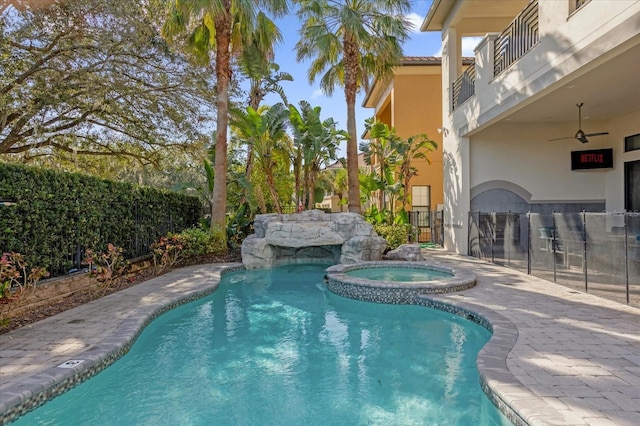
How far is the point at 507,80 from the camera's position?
1024cm

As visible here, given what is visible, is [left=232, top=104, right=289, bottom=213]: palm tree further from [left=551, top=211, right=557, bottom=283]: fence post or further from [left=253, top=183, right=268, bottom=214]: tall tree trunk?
[left=551, top=211, right=557, bottom=283]: fence post

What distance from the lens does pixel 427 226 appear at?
65.1ft

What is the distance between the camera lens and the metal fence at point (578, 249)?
6.68 m

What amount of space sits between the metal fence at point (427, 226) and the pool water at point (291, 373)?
1049cm

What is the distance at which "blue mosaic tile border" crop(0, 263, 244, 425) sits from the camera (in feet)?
12.3

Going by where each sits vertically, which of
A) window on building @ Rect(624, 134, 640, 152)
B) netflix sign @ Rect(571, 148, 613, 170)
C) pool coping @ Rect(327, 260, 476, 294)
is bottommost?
pool coping @ Rect(327, 260, 476, 294)

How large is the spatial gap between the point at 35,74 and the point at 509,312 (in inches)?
558

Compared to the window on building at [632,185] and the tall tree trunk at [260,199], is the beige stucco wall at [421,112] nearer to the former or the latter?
the tall tree trunk at [260,199]

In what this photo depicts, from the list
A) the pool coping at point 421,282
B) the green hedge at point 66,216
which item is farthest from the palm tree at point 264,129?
the pool coping at point 421,282

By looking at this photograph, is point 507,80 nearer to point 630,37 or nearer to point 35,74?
point 630,37

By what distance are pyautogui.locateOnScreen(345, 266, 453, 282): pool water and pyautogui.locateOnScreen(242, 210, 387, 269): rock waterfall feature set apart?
4.65 ft

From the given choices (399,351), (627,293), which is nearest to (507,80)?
(627,293)

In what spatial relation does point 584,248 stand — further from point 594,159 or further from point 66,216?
point 66,216

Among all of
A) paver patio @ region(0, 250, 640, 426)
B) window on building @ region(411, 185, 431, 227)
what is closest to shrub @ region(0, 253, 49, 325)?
paver patio @ region(0, 250, 640, 426)
